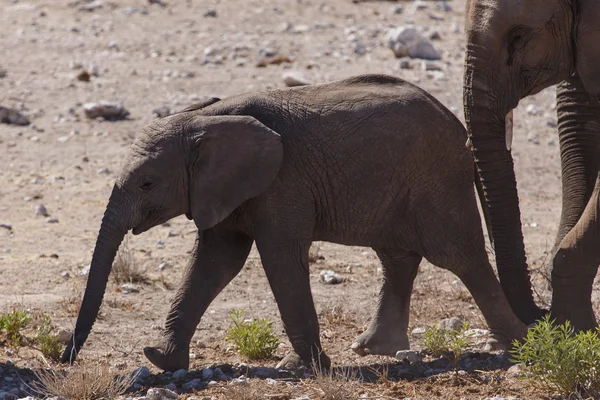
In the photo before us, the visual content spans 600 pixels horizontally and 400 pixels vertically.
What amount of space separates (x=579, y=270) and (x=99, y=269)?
8.81 feet

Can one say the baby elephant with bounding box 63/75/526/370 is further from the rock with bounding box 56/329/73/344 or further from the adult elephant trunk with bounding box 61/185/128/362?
the rock with bounding box 56/329/73/344

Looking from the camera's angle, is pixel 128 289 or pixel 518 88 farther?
pixel 128 289

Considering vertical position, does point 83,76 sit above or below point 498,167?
above

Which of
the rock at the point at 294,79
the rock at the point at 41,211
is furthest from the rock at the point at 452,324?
the rock at the point at 294,79

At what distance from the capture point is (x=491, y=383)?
21.6 ft

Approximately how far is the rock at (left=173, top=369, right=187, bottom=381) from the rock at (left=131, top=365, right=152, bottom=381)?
0.15 metres

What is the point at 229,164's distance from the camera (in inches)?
275

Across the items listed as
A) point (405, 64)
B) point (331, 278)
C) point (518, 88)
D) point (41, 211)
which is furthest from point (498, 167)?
point (405, 64)

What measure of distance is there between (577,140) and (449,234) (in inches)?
61.4

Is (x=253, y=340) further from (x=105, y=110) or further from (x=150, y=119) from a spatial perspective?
(x=105, y=110)

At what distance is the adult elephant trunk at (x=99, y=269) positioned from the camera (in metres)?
6.80

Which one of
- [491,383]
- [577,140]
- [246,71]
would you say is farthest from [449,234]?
[246,71]

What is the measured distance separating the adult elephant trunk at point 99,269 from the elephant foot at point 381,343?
176 centimetres

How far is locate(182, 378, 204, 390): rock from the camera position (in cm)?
681
